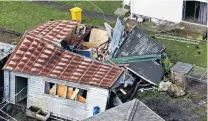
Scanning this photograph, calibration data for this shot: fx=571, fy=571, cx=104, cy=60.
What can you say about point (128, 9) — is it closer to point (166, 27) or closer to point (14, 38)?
point (166, 27)

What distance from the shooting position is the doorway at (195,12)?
30844 mm

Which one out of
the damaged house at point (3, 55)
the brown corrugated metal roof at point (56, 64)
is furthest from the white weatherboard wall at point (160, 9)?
the damaged house at point (3, 55)

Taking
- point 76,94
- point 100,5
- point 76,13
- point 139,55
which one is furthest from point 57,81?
point 100,5

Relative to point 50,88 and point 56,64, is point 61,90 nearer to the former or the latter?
point 50,88

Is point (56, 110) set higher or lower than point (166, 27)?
lower

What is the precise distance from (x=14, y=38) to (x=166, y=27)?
27.4ft

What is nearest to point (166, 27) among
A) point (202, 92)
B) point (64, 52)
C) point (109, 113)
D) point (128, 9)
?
point (128, 9)

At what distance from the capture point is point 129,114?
63.7ft

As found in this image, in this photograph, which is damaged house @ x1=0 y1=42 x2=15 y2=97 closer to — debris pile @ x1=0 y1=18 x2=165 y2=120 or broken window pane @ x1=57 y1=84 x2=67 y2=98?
debris pile @ x1=0 y1=18 x2=165 y2=120

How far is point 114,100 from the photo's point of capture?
23.5m

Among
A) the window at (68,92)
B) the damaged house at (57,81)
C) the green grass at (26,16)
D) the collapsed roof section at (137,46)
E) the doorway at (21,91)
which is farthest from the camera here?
the green grass at (26,16)

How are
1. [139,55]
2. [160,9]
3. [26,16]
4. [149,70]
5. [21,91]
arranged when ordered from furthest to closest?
[26,16] → [160,9] → [139,55] → [149,70] → [21,91]

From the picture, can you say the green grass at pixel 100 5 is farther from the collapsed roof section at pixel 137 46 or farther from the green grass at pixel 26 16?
the collapsed roof section at pixel 137 46

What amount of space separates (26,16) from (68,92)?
11.1 metres
